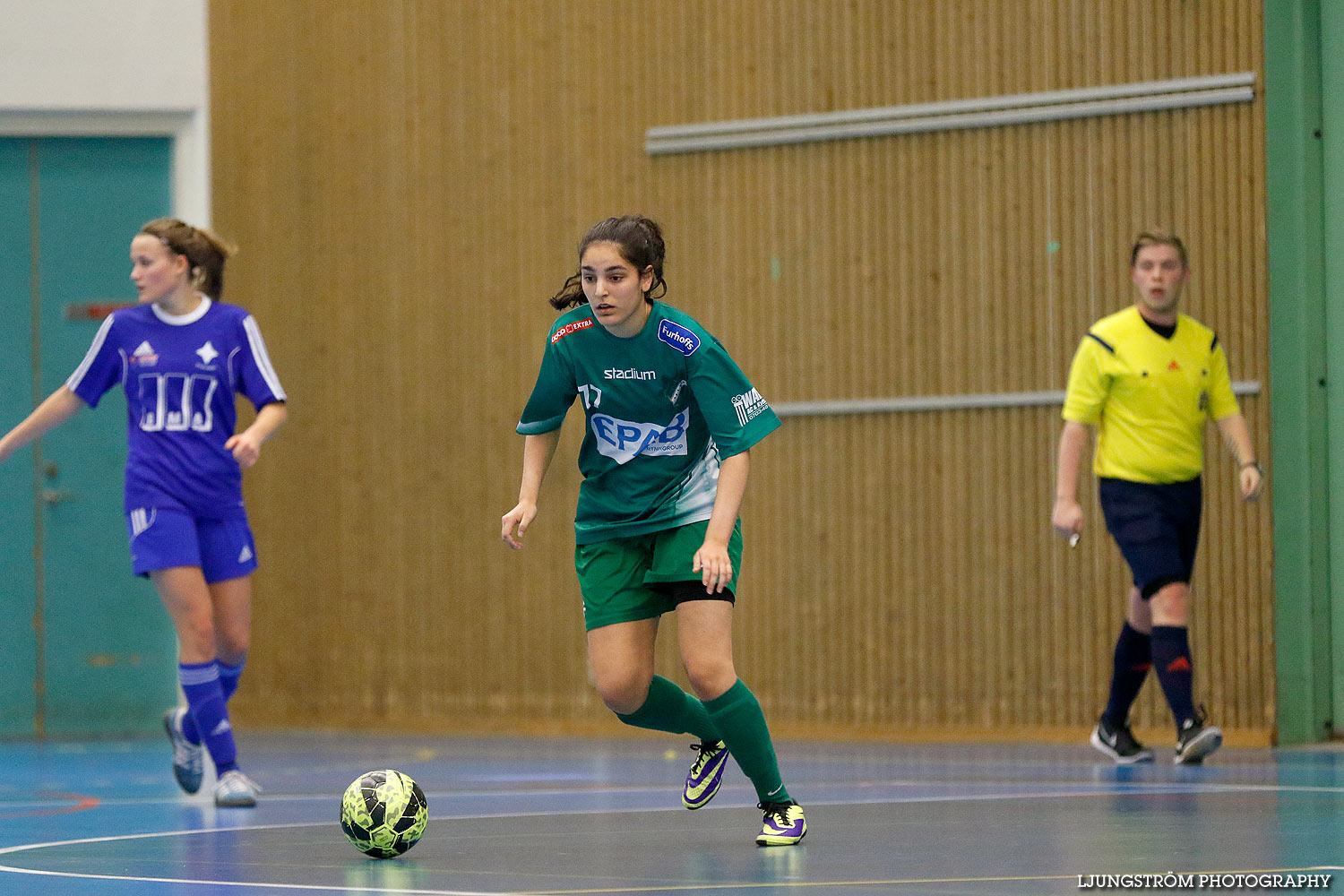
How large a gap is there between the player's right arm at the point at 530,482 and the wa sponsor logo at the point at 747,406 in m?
0.52

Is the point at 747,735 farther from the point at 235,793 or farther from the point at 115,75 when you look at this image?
the point at 115,75

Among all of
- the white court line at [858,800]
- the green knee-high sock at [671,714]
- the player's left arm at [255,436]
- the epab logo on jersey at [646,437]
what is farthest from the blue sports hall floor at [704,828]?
the player's left arm at [255,436]

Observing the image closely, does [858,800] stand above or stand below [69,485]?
below

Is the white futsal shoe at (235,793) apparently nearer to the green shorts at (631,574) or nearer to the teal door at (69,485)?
the green shorts at (631,574)

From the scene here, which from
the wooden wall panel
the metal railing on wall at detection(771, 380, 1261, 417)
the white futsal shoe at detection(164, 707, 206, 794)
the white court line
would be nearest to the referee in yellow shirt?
the white court line

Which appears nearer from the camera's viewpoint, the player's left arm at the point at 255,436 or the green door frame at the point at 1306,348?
the player's left arm at the point at 255,436

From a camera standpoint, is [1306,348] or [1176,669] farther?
[1306,348]

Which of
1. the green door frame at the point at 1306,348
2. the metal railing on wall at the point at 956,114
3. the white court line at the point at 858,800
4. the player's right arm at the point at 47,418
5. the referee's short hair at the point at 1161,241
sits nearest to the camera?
the white court line at the point at 858,800

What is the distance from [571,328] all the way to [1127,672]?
149 inches

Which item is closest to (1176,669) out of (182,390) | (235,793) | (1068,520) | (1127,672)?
(1127,672)

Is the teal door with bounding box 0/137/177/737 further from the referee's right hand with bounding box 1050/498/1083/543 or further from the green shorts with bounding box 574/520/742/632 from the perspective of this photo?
the green shorts with bounding box 574/520/742/632

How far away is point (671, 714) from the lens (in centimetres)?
571

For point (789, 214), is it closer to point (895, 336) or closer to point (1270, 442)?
point (895, 336)

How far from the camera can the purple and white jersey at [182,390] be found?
7.02 metres
